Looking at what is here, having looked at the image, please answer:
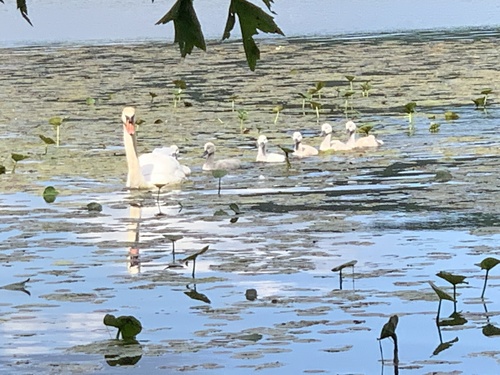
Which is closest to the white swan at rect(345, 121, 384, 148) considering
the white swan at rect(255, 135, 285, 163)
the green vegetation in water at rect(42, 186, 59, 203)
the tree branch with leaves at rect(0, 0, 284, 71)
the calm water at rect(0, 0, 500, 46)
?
the white swan at rect(255, 135, 285, 163)

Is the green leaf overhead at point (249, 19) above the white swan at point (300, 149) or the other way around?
above

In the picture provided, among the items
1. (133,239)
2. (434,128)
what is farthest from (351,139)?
(133,239)

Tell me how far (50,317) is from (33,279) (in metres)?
0.82

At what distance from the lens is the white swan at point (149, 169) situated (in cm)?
978

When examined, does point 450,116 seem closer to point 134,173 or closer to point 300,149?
point 300,149

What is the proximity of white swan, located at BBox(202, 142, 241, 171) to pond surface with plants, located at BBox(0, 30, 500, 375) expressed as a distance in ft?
0.26

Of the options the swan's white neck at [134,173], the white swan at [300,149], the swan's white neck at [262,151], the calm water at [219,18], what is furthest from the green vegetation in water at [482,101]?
the calm water at [219,18]

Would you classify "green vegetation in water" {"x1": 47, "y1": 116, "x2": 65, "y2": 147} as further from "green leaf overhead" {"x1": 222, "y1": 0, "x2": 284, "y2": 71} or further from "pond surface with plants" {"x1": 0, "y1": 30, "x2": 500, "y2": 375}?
"green leaf overhead" {"x1": 222, "y1": 0, "x2": 284, "y2": 71}

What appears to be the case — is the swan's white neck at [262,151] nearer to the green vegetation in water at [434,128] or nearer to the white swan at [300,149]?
the white swan at [300,149]

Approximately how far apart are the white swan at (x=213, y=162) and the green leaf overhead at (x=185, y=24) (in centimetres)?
759

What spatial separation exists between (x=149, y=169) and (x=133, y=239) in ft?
8.95

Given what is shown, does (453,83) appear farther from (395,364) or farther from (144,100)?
(395,364)

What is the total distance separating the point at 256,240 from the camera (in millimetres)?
7246

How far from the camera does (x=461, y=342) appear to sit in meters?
4.90
